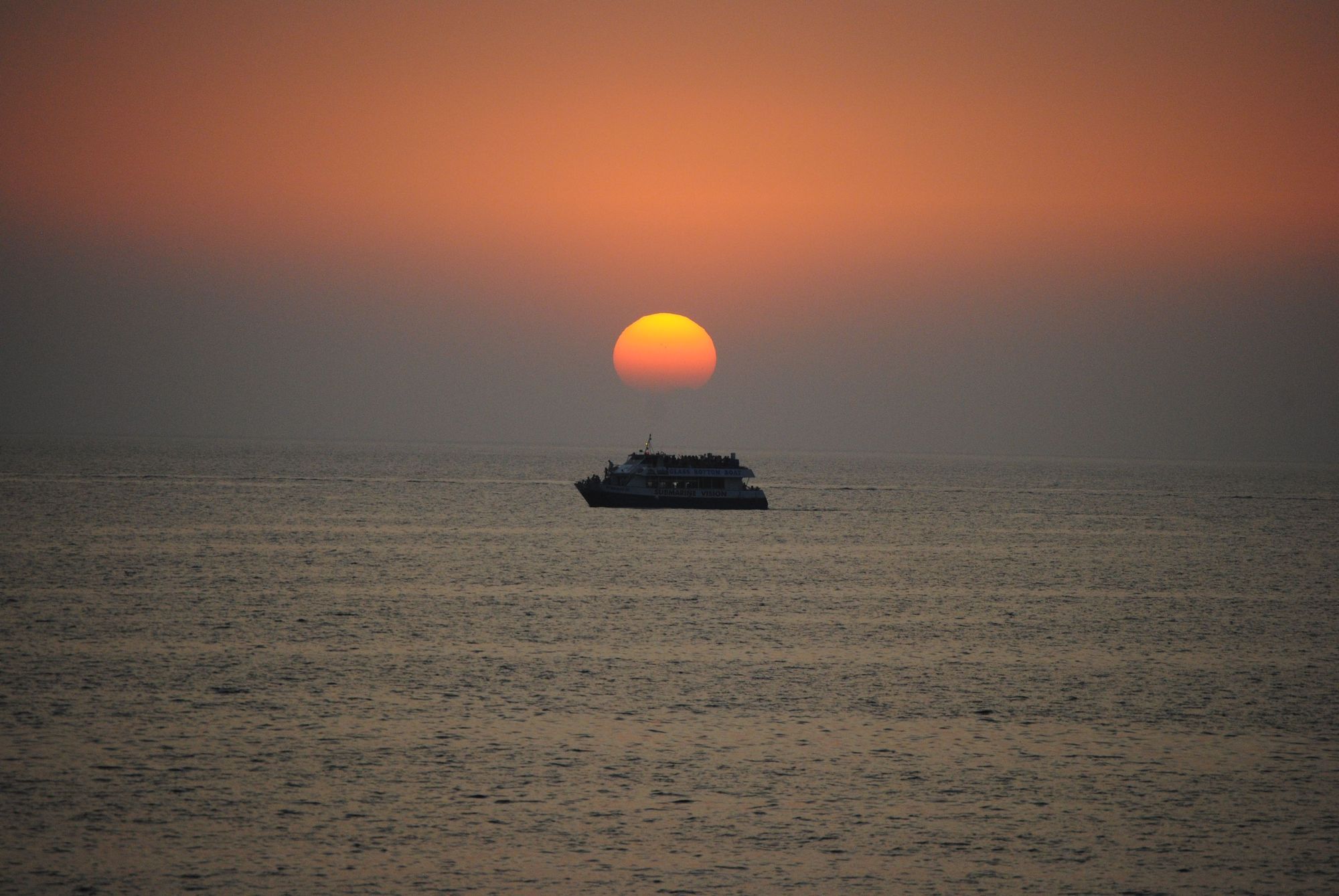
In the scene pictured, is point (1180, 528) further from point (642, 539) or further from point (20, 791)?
point (20, 791)

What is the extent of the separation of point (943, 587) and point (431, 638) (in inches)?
1591

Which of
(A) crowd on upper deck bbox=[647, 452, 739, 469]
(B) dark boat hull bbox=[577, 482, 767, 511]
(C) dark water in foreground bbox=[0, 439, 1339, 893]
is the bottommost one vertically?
(C) dark water in foreground bbox=[0, 439, 1339, 893]

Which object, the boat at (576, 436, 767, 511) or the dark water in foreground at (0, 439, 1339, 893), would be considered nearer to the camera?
the dark water in foreground at (0, 439, 1339, 893)

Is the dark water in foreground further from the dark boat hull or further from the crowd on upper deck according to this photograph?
the crowd on upper deck

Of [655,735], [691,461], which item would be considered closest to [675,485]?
[691,461]

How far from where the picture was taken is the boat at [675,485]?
146625mm

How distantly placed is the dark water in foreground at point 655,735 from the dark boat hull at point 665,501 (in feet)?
190

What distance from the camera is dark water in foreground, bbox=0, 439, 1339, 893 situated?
93.4 ft

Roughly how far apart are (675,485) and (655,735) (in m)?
111

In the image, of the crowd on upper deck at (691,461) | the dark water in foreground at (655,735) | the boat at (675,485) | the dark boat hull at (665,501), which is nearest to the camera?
the dark water in foreground at (655,735)

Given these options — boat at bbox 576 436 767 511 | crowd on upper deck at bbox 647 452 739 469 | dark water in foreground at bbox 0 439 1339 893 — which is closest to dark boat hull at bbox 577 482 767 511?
boat at bbox 576 436 767 511

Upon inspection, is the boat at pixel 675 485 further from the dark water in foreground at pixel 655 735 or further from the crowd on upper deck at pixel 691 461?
the dark water in foreground at pixel 655 735

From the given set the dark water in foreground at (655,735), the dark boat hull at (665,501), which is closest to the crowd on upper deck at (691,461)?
the dark boat hull at (665,501)

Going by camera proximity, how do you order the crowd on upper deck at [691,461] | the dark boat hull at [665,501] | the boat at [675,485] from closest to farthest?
the dark boat hull at [665,501], the boat at [675,485], the crowd on upper deck at [691,461]
